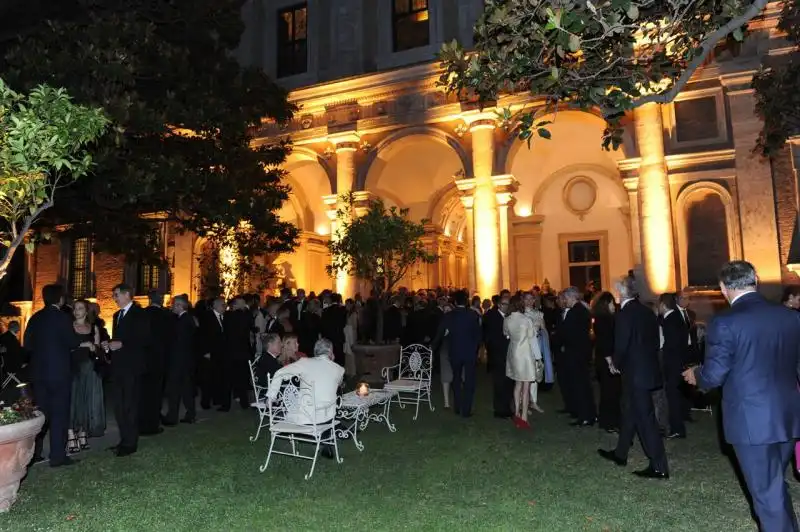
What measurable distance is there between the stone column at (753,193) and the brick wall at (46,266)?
2279cm

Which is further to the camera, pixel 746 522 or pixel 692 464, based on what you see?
pixel 692 464

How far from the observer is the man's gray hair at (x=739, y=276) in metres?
3.62

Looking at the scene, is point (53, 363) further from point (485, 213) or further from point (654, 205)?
point (654, 205)

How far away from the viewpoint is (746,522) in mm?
4359

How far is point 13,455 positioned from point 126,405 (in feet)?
6.13

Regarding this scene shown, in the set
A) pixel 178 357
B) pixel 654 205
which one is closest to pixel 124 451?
pixel 178 357

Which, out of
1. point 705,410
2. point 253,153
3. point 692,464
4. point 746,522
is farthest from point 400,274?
point 746,522

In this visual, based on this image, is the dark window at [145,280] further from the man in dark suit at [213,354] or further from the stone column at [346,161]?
the man in dark suit at [213,354]

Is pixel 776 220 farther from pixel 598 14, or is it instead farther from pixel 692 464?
pixel 598 14

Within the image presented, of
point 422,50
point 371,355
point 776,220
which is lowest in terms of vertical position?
point 371,355

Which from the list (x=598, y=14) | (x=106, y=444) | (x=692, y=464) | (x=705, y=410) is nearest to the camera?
(x=598, y=14)

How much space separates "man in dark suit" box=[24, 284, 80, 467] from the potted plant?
3.27 feet

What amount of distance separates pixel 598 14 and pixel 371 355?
314 inches

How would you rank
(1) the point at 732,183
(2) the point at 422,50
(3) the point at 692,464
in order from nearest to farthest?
(3) the point at 692,464
(1) the point at 732,183
(2) the point at 422,50
